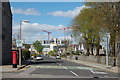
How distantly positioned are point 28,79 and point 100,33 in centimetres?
2378

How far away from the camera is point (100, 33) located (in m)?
38.4

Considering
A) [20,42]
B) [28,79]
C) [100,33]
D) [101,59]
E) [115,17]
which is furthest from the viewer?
[101,59]

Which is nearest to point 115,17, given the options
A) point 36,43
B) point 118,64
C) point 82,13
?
point 118,64

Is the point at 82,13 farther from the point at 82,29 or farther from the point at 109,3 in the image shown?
the point at 109,3

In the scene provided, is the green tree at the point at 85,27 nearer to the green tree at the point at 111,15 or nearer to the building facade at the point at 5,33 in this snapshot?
the green tree at the point at 111,15

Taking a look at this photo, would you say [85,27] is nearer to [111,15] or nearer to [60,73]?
[111,15]

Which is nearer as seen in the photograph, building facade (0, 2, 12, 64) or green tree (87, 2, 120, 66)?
green tree (87, 2, 120, 66)

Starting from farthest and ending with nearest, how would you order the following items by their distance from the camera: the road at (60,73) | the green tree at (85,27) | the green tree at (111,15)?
the green tree at (85,27), the green tree at (111,15), the road at (60,73)

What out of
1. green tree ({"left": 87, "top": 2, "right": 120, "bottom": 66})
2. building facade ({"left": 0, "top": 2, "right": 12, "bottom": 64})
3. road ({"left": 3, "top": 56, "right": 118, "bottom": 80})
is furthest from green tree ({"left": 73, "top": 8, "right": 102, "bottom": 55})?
road ({"left": 3, "top": 56, "right": 118, "bottom": 80})

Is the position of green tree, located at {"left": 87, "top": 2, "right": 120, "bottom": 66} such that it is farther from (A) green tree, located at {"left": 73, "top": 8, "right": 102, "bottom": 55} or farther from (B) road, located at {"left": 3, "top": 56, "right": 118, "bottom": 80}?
(A) green tree, located at {"left": 73, "top": 8, "right": 102, "bottom": 55}

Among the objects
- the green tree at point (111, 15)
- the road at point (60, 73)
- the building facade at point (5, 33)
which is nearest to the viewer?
the road at point (60, 73)

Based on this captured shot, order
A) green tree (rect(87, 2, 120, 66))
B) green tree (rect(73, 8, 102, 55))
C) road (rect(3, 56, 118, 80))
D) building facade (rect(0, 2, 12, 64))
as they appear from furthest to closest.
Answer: green tree (rect(73, 8, 102, 55))
building facade (rect(0, 2, 12, 64))
green tree (rect(87, 2, 120, 66))
road (rect(3, 56, 118, 80))

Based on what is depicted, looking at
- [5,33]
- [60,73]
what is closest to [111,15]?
[60,73]

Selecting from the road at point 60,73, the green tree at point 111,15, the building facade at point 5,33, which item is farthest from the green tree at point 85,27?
the road at point 60,73
